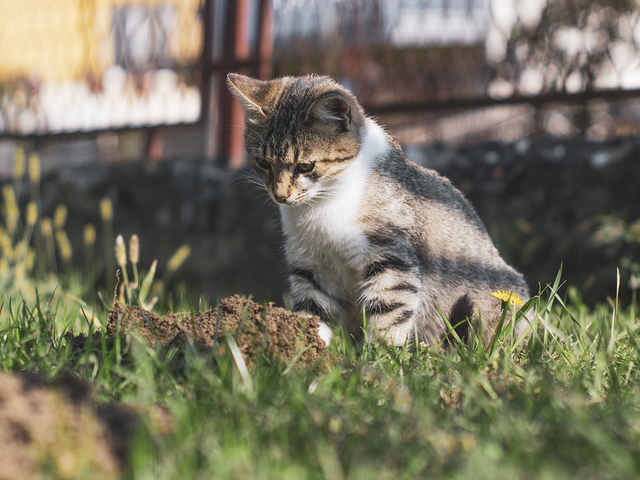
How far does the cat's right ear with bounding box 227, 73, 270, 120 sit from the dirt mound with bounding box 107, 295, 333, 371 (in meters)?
1.05

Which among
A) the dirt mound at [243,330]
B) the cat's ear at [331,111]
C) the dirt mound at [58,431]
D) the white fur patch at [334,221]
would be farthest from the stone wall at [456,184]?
the dirt mound at [58,431]

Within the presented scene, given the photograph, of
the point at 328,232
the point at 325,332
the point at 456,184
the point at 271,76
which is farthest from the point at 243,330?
the point at 271,76

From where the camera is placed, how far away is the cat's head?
2359 millimetres

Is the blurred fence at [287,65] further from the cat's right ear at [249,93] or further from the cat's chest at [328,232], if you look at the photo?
the cat's chest at [328,232]

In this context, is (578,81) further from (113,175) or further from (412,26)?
(113,175)

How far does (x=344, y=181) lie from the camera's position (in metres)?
2.39

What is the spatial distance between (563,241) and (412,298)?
2.00m

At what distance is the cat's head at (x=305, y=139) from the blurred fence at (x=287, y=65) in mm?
2121

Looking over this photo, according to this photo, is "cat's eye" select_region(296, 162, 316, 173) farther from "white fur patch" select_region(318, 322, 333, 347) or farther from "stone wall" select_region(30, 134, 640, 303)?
"white fur patch" select_region(318, 322, 333, 347)

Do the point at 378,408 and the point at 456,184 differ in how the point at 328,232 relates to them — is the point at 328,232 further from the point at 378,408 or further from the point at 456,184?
the point at 456,184

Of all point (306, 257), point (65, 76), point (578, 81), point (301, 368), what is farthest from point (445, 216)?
point (65, 76)

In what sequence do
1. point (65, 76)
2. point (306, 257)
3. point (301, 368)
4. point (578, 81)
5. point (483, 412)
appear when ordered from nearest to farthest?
1. point (483, 412)
2. point (301, 368)
3. point (306, 257)
4. point (578, 81)
5. point (65, 76)

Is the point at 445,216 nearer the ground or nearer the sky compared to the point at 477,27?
nearer the ground

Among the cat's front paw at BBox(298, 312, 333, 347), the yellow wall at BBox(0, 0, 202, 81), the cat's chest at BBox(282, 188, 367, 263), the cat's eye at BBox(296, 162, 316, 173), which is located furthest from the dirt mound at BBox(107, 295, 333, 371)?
the yellow wall at BBox(0, 0, 202, 81)
